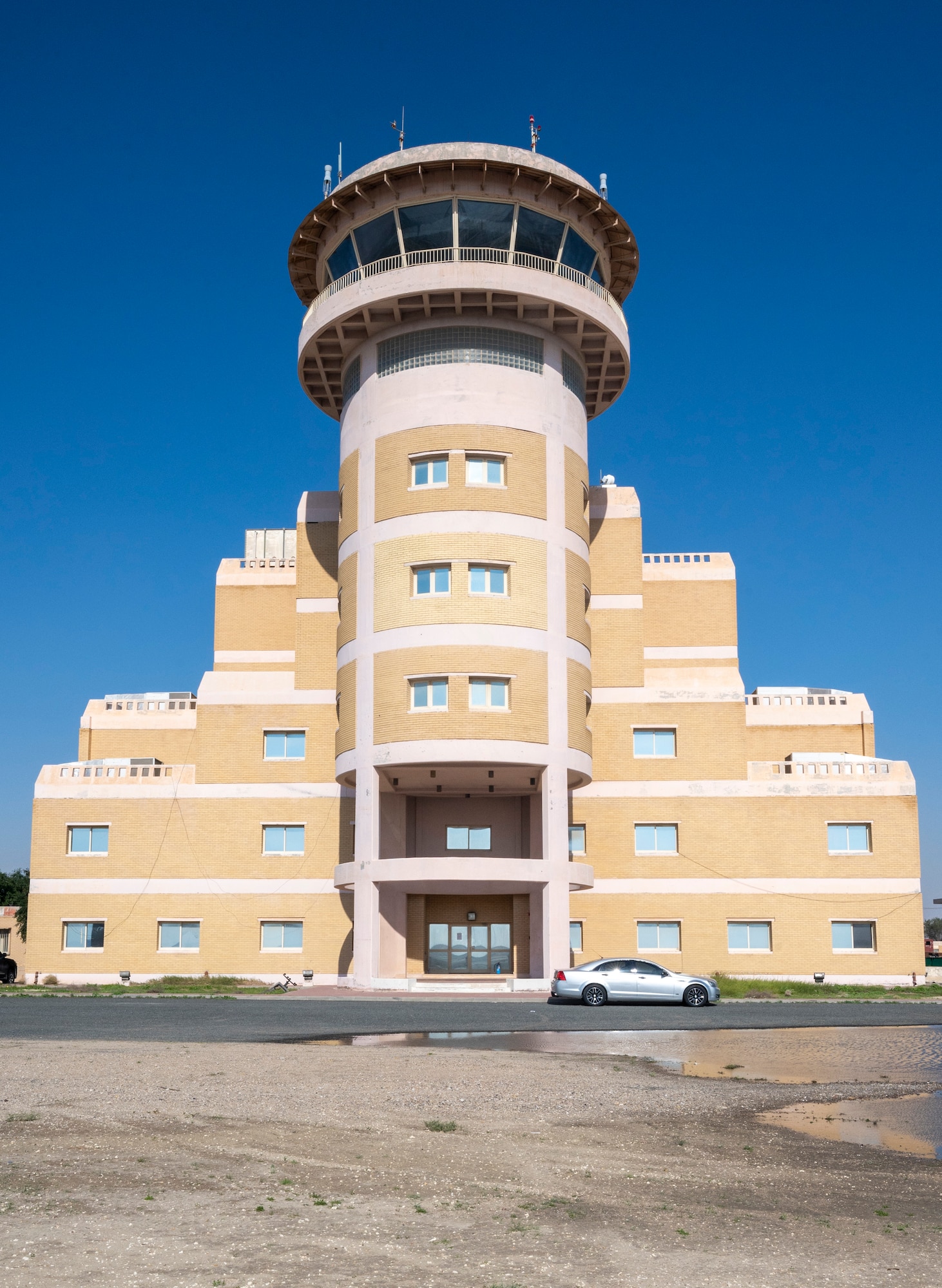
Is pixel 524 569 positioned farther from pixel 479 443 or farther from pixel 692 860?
pixel 692 860

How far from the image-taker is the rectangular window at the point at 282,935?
48.5m

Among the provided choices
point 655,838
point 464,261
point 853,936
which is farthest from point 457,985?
point 464,261

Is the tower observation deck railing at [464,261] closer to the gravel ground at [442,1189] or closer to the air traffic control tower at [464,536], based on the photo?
the air traffic control tower at [464,536]

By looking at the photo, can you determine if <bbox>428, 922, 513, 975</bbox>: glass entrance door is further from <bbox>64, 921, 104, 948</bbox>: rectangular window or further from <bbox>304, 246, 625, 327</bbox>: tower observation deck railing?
<bbox>304, 246, 625, 327</bbox>: tower observation deck railing

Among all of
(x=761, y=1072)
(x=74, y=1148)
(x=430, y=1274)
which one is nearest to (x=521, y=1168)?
(x=430, y=1274)

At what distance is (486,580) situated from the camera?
44.6m

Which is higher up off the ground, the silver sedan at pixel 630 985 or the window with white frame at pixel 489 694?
the window with white frame at pixel 489 694

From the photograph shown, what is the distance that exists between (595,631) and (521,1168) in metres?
40.5

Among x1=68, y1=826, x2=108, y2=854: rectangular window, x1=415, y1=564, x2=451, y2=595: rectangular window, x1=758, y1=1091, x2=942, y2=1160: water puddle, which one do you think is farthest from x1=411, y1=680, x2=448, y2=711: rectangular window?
x1=758, y1=1091, x2=942, y2=1160: water puddle

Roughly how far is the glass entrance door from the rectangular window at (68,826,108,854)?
1416 cm

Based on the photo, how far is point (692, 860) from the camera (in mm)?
48469

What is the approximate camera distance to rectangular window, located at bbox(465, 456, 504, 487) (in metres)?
45.2

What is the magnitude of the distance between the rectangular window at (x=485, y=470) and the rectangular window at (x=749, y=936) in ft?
65.5

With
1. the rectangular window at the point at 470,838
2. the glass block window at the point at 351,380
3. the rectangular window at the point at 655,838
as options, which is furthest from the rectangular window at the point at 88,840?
the rectangular window at the point at 655,838
